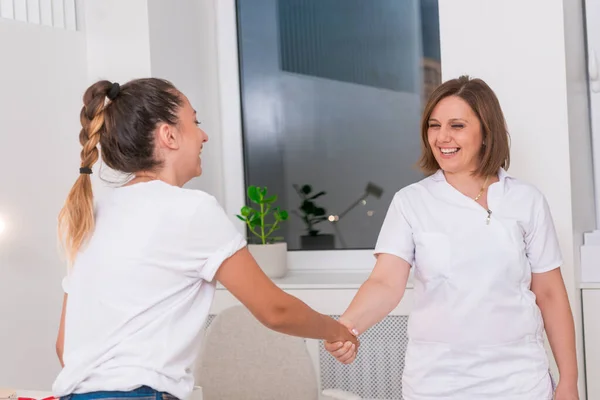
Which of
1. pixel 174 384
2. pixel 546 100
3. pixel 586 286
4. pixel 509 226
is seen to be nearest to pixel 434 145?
pixel 509 226

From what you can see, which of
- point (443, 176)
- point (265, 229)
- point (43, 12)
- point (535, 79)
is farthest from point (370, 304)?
point (43, 12)

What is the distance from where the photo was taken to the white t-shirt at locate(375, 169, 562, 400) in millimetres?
1893

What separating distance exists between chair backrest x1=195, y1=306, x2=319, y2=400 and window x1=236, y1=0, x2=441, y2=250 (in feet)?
2.45

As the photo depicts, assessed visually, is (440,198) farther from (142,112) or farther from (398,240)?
(142,112)

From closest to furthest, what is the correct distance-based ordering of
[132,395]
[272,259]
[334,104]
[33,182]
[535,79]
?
[132,395], [535,79], [33,182], [272,259], [334,104]

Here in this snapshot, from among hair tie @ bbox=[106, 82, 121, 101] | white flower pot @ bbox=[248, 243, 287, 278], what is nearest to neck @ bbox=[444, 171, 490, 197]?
hair tie @ bbox=[106, 82, 121, 101]

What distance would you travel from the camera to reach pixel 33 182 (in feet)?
8.84

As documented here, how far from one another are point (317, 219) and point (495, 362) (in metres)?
1.39

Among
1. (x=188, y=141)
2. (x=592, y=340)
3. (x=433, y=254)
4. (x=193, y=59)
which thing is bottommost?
(x=592, y=340)

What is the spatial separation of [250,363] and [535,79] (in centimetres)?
123

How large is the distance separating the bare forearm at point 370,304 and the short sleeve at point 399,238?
9 cm

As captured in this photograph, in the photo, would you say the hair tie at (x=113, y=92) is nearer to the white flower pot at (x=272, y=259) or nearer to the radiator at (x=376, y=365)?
the radiator at (x=376, y=365)

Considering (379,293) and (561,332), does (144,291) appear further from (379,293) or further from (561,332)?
(561,332)

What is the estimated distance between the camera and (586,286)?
95.0 inches
